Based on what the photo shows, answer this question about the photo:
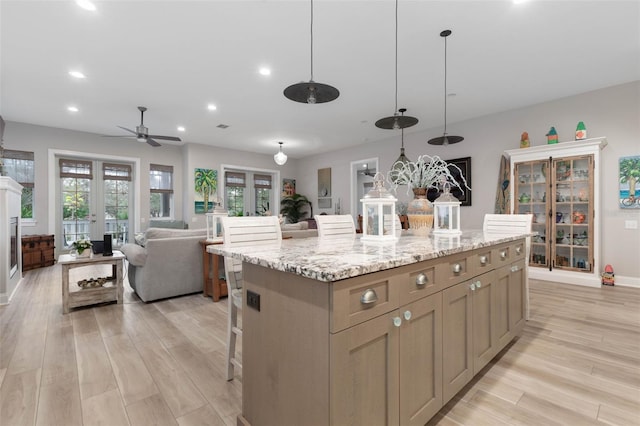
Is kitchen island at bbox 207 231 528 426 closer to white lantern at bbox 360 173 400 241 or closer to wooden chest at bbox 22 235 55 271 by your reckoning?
white lantern at bbox 360 173 400 241

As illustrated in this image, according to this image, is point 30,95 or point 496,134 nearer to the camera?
point 30,95

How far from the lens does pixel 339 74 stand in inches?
154

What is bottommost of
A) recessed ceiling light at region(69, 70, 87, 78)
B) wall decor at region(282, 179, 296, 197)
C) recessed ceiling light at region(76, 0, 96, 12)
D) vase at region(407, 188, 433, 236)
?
vase at region(407, 188, 433, 236)

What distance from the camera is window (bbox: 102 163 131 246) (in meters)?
7.19

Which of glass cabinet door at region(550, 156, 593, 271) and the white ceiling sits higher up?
the white ceiling

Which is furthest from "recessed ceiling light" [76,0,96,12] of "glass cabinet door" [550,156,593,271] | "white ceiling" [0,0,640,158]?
"glass cabinet door" [550,156,593,271]

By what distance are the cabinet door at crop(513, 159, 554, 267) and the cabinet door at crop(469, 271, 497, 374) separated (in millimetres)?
3496

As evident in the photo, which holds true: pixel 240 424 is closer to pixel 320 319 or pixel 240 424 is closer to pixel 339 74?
pixel 320 319

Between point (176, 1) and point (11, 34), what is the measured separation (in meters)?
1.93

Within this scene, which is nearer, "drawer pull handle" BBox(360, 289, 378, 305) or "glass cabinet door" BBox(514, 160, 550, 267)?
"drawer pull handle" BBox(360, 289, 378, 305)

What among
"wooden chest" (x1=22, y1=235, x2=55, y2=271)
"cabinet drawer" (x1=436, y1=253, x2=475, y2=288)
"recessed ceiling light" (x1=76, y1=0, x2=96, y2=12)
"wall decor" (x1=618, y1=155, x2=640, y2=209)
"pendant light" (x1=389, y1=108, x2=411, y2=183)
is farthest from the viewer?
"wooden chest" (x1=22, y1=235, x2=55, y2=271)

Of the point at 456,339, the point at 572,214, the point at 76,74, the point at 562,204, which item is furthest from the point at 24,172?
the point at 572,214

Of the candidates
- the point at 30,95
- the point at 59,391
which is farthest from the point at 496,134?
the point at 30,95

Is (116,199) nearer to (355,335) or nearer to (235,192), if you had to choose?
(235,192)
